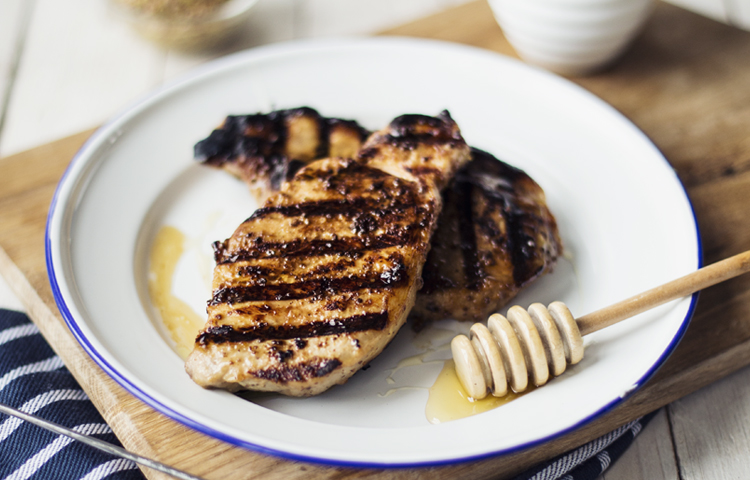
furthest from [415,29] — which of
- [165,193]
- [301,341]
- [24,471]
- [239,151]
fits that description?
[24,471]

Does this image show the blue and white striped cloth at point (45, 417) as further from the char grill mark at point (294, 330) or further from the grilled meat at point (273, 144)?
the grilled meat at point (273, 144)

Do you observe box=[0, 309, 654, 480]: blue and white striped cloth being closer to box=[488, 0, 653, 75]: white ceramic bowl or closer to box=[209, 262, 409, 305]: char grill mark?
box=[209, 262, 409, 305]: char grill mark

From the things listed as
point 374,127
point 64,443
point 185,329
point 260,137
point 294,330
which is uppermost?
point 260,137

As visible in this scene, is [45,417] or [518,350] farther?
[45,417]

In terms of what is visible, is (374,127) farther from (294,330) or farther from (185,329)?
(294,330)

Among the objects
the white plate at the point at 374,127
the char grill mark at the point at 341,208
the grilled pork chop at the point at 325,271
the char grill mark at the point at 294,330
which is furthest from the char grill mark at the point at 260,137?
the char grill mark at the point at 294,330

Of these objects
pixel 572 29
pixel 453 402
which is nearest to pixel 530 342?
pixel 453 402

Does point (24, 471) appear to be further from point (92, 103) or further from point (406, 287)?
point (92, 103)
